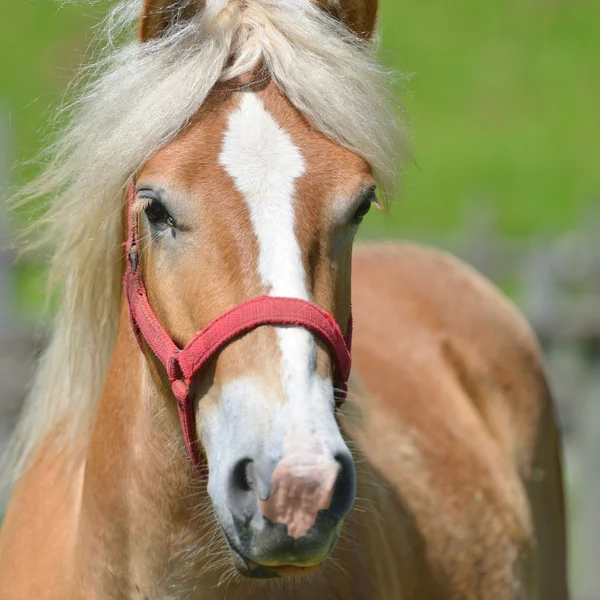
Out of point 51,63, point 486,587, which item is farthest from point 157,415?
point 51,63

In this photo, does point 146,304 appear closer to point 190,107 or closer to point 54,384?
point 190,107

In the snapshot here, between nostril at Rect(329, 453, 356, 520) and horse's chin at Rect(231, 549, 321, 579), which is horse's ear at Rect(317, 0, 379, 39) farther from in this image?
horse's chin at Rect(231, 549, 321, 579)

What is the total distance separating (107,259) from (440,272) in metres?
1.81

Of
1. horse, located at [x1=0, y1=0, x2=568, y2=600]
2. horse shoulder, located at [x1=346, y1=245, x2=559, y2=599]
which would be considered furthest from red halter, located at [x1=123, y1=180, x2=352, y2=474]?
horse shoulder, located at [x1=346, y1=245, x2=559, y2=599]

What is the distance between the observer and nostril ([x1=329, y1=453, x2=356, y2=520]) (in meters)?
1.88

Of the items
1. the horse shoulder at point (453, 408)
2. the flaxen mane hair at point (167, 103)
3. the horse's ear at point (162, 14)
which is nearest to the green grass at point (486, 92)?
the horse shoulder at point (453, 408)

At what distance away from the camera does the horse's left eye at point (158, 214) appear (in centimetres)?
217

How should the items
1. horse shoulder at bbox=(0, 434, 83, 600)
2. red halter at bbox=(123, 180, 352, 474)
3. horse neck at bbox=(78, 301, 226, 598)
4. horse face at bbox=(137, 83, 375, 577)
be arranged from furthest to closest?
1. horse shoulder at bbox=(0, 434, 83, 600)
2. horse neck at bbox=(78, 301, 226, 598)
3. red halter at bbox=(123, 180, 352, 474)
4. horse face at bbox=(137, 83, 375, 577)

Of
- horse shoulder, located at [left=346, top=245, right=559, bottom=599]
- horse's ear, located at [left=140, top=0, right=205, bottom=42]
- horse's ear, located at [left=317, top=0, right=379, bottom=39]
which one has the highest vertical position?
horse's ear, located at [left=140, top=0, right=205, bottom=42]

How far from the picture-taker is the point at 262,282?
2023 millimetres

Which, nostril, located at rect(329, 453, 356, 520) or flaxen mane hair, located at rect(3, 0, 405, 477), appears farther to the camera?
flaxen mane hair, located at rect(3, 0, 405, 477)

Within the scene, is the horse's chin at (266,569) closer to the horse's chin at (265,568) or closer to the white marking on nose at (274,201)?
the horse's chin at (265,568)

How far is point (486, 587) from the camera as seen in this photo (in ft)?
10.3

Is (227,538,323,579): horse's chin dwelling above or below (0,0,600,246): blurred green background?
above
